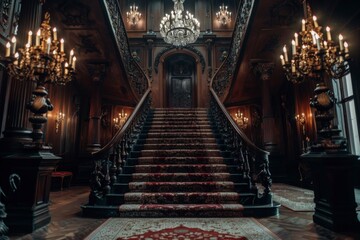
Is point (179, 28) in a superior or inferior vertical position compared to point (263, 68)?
superior

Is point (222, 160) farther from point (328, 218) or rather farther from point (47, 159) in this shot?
point (47, 159)

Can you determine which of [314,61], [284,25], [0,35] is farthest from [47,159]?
[284,25]

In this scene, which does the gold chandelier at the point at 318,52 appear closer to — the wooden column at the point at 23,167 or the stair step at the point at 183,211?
the stair step at the point at 183,211

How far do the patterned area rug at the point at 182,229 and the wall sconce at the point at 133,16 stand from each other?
10.1 m

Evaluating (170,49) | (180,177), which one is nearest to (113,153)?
(180,177)

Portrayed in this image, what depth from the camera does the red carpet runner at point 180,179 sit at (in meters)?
3.45

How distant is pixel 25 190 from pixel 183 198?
7.20 feet

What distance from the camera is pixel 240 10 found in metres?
6.73

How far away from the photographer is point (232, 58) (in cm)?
802

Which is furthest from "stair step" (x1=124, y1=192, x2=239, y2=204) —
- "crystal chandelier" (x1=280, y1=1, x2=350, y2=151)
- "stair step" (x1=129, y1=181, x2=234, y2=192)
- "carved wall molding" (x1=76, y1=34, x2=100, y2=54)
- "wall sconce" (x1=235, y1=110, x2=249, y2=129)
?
"wall sconce" (x1=235, y1=110, x2=249, y2=129)

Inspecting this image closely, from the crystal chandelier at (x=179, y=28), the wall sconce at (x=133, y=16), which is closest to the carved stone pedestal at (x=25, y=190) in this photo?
the crystal chandelier at (x=179, y=28)

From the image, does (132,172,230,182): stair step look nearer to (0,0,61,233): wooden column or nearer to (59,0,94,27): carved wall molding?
(0,0,61,233): wooden column

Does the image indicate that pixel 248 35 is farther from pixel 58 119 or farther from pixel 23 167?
pixel 58 119

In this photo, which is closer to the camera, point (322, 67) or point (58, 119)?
point (322, 67)
